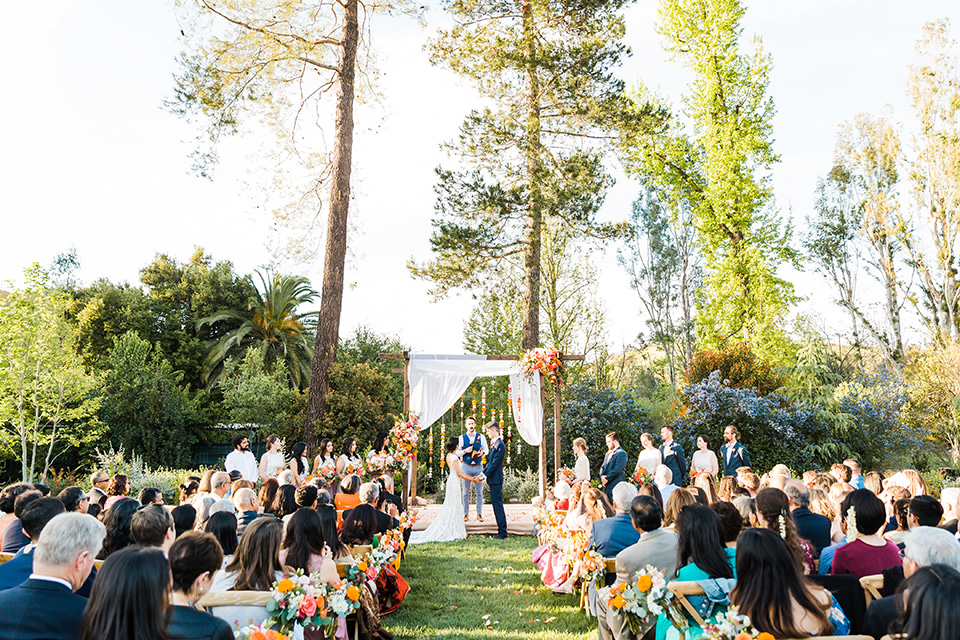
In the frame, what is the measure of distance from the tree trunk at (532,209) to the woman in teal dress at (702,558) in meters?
9.58

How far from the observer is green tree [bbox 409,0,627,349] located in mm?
13336

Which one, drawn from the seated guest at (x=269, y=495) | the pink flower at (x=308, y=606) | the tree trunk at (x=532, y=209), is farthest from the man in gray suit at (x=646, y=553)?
the tree trunk at (x=532, y=209)

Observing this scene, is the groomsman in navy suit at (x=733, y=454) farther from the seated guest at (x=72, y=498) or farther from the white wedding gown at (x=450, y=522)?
the seated guest at (x=72, y=498)

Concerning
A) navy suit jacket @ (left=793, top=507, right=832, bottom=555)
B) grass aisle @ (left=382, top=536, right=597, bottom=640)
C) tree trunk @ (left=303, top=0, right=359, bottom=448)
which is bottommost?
grass aisle @ (left=382, top=536, right=597, bottom=640)

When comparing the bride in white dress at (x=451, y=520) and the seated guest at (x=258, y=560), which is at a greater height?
the seated guest at (x=258, y=560)

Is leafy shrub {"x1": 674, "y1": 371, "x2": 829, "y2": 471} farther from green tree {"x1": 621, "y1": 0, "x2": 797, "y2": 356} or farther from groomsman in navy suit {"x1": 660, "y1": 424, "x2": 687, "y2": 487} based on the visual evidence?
green tree {"x1": 621, "y1": 0, "x2": 797, "y2": 356}

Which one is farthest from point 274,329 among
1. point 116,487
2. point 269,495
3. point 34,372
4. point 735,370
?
point 269,495

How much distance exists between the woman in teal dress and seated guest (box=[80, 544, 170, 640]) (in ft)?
8.41

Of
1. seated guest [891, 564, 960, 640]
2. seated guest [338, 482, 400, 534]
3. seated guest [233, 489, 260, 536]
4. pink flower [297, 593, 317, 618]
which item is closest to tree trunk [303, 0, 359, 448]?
seated guest [338, 482, 400, 534]

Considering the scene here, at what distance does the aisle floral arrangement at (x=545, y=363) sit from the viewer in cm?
1052

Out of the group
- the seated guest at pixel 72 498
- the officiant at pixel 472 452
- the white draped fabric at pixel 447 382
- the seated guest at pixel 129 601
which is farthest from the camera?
Result: the white draped fabric at pixel 447 382

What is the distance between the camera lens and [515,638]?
4.94 meters

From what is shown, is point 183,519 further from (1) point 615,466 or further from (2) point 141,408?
(2) point 141,408

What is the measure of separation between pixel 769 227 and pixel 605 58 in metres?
9.34
